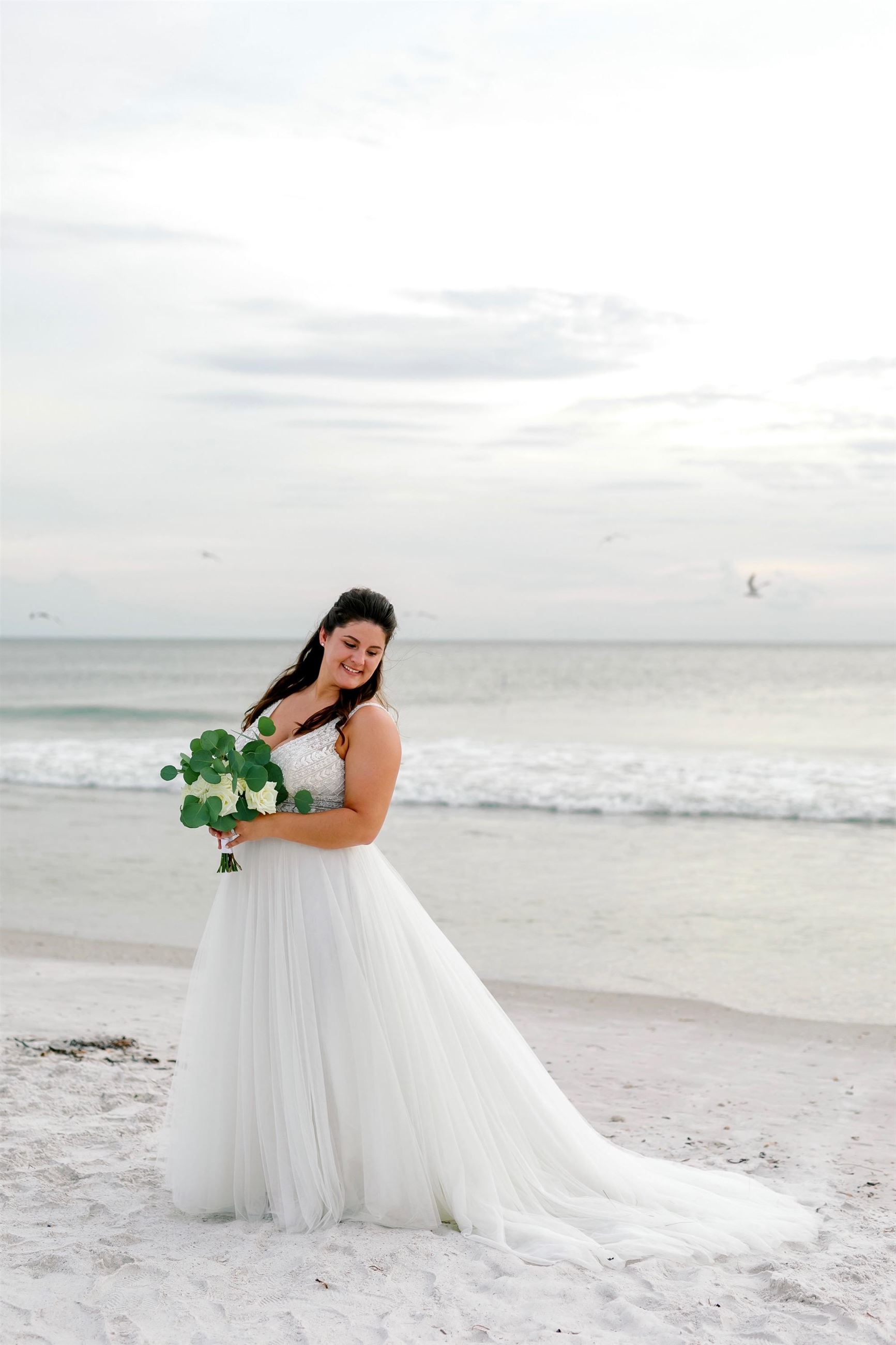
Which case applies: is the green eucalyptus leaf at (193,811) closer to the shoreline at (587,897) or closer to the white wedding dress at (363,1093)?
the white wedding dress at (363,1093)

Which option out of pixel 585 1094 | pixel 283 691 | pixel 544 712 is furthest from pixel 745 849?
pixel 544 712

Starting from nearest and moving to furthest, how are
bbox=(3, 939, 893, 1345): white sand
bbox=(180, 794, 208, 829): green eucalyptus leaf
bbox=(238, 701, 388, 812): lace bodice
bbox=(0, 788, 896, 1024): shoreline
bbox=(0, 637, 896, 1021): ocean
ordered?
1. bbox=(3, 939, 893, 1345): white sand
2. bbox=(180, 794, 208, 829): green eucalyptus leaf
3. bbox=(238, 701, 388, 812): lace bodice
4. bbox=(0, 788, 896, 1024): shoreline
5. bbox=(0, 637, 896, 1021): ocean

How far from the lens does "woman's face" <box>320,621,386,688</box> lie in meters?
3.69

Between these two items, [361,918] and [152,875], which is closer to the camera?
[361,918]

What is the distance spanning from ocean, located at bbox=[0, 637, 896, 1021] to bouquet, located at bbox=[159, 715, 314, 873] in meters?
0.80

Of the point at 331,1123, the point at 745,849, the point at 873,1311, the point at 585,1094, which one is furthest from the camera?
the point at 745,849

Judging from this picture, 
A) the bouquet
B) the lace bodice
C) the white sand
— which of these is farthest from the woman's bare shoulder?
the white sand

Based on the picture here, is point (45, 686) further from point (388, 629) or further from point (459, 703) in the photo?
point (388, 629)

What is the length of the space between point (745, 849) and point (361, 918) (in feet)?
28.7

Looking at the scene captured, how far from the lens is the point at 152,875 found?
10.1 metres

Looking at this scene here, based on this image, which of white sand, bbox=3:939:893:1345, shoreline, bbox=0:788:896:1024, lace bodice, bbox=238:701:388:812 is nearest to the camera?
white sand, bbox=3:939:893:1345

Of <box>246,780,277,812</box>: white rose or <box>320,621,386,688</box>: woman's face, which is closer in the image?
<box>246,780,277,812</box>: white rose

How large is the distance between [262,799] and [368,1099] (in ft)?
3.27

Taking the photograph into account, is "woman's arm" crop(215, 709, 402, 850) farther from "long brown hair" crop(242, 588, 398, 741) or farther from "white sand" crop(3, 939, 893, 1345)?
"white sand" crop(3, 939, 893, 1345)
